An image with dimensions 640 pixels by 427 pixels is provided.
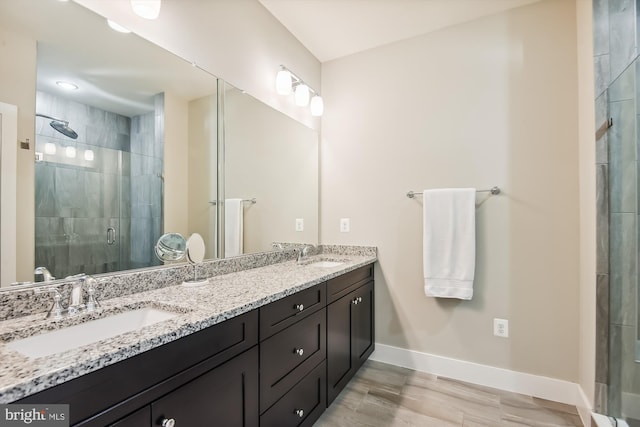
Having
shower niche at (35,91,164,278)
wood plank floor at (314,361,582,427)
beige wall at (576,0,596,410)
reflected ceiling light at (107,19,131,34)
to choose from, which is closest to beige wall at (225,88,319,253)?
shower niche at (35,91,164,278)

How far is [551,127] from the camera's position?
1851 mm

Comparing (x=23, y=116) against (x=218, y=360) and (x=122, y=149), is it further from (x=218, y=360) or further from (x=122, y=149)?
(x=218, y=360)

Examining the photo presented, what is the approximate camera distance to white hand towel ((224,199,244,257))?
1.70 m

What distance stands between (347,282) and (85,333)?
135 cm

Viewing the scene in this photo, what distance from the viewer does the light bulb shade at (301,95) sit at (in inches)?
90.9

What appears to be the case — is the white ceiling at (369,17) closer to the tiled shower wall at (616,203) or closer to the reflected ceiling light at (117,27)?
the tiled shower wall at (616,203)

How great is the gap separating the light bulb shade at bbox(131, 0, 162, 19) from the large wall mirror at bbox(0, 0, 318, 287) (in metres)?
0.10

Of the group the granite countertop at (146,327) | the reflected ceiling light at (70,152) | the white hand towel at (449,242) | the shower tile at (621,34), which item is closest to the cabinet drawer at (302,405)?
the granite countertop at (146,327)

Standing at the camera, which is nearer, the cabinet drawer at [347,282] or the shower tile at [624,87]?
the shower tile at [624,87]

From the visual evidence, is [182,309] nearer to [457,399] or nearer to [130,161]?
[130,161]

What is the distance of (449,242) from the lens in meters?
2.03

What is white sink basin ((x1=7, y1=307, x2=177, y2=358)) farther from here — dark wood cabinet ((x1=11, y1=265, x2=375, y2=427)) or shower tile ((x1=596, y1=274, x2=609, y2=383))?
shower tile ((x1=596, y1=274, x2=609, y2=383))

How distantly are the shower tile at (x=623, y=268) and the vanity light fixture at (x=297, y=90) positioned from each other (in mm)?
2009

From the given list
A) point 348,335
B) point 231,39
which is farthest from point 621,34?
point 348,335
